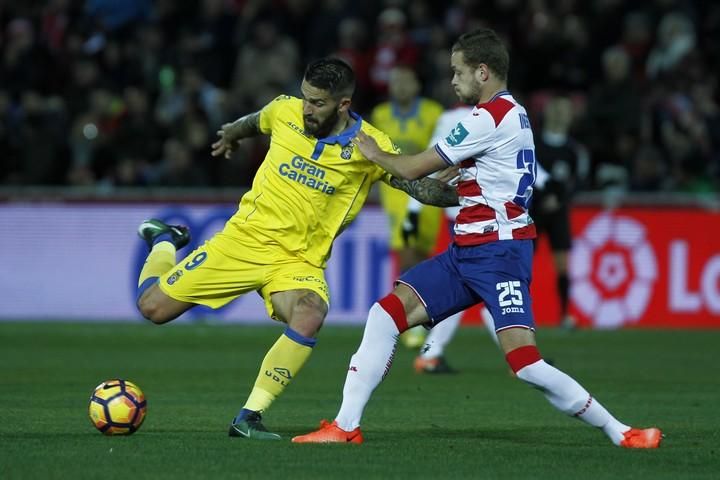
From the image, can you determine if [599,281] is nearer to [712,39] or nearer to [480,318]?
[480,318]

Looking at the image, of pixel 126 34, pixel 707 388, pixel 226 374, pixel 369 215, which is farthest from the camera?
pixel 126 34

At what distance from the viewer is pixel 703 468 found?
676 centimetres

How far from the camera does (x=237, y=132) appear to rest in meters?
8.39

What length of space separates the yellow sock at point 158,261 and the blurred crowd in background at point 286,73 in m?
8.54

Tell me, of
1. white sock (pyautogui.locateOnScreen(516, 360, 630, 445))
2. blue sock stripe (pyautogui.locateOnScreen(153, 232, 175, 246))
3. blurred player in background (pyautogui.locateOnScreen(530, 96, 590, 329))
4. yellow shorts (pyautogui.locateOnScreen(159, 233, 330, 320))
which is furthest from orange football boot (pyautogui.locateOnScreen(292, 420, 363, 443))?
blurred player in background (pyautogui.locateOnScreen(530, 96, 590, 329))

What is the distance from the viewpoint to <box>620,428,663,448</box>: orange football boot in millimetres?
7289

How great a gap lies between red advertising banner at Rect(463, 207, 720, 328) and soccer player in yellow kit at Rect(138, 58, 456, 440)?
8.57 m

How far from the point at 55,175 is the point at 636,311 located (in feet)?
24.7

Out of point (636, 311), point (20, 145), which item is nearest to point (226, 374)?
point (636, 311)

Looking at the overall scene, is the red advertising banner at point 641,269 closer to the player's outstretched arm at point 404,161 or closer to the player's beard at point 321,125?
the player's beard at point 321,125

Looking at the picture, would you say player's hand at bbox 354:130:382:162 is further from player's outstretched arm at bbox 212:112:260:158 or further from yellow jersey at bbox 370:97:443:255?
yellow jersey at bbox 370:97:443:255

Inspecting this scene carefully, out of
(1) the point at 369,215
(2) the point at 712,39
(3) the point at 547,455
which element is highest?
(2) the point at 712,39

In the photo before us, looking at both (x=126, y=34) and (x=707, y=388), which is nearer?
(x=707, y=388)

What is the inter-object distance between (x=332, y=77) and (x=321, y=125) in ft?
1.04
